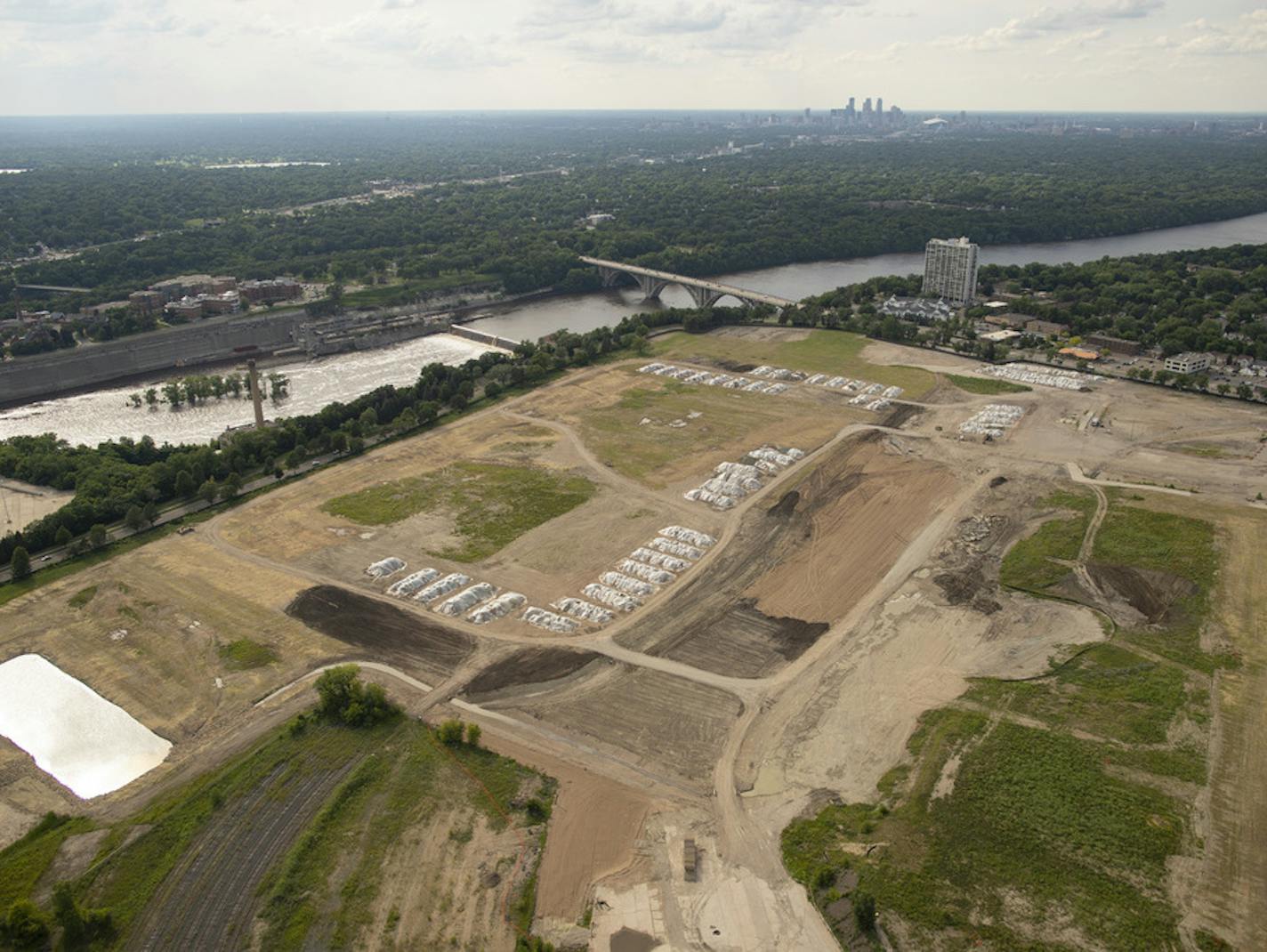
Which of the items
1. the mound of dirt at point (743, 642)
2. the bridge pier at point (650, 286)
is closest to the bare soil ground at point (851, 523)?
the mound of dirt at point (743, 642)

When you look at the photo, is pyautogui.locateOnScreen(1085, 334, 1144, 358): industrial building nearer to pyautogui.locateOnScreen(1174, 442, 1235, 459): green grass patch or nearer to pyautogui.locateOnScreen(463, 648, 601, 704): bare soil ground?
pyautogui.locateOnScreen(1174, 442, 1235, 459): green grass patch

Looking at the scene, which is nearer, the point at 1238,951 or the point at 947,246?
the point at 1238,951

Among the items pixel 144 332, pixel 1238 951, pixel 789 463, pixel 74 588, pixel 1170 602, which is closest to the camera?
pixel 1238 951

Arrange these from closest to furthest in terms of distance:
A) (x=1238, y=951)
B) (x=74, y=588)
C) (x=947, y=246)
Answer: (x=1238, y=951) → (x=74, y=588) → (x=947, y=246)

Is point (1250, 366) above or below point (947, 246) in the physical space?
below

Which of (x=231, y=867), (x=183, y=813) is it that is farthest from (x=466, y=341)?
(x=231, y=867)

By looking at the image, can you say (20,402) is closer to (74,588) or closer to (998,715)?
(74,588)

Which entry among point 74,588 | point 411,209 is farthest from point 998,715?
point 411,209
